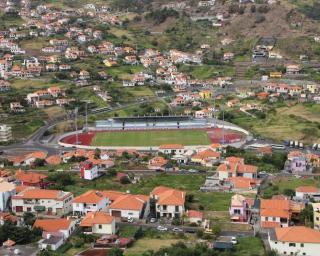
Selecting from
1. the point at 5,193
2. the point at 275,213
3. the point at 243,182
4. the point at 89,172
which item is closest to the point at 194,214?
the point at 275,213

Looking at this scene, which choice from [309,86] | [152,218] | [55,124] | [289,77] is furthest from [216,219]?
[289,77]

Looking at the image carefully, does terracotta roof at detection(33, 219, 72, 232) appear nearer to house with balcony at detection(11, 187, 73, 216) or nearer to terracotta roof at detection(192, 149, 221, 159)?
house with balcony at detection(11, 187, 73, 216)


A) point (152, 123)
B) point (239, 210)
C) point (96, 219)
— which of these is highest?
point (152, 123)

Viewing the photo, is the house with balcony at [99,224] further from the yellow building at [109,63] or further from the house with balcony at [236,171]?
the yellow building at [109,63]

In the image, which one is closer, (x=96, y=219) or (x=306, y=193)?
(x=96, y=219)

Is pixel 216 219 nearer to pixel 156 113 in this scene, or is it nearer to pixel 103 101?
pixel 156 113

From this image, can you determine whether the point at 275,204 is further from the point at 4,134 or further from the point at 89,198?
the point at 4,134
